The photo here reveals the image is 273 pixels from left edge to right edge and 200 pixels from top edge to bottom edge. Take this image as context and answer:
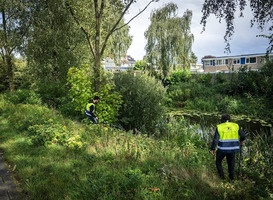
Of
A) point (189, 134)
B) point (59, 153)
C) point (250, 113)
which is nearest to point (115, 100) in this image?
point (189, 134)

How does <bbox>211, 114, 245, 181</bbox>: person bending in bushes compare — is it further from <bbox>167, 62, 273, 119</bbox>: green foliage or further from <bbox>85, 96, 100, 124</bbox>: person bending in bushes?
<bbox>167, 62, 273, 119</bbox>: green foliage

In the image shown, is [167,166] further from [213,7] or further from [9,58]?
[9,58]

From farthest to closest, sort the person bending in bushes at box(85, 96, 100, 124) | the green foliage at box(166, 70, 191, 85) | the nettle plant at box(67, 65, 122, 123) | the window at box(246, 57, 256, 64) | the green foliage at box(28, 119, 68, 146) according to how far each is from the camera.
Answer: the window at box(246, 57, 256, 64)
the green foliage at box(166, 70, 191, 85)
the nettle plant at box(67, 65, 122, 123)
the person bending in bushes at box(85, 96, 100, 124)
the green foliage at box(28, 119, 68, 146)

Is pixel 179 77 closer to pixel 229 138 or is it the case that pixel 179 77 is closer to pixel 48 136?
pixel 229 138

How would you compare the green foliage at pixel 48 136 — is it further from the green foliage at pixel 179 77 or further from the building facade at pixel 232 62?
the building facade at pixel 232 62

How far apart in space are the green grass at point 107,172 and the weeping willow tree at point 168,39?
19621 mm

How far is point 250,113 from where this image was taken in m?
17.3

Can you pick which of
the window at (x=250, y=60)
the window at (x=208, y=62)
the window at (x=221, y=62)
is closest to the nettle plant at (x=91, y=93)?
the window at (x=250, y=60)

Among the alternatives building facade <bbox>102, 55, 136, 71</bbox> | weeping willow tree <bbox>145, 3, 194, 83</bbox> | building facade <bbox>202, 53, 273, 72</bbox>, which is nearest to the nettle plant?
building facade <bbox>102, 55, 136, 71</bbox>

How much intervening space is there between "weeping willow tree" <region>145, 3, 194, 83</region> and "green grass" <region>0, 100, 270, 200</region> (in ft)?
64.4

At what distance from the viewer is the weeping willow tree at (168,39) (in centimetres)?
2398

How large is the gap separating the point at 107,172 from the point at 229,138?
3.00 metres

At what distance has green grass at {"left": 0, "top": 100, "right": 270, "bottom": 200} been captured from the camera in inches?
139

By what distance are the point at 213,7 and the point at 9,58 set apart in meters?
19.0
